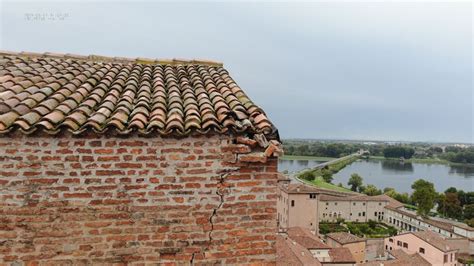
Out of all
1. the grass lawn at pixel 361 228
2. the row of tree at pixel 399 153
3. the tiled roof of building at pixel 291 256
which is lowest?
the grass lawn at pixel 361 228

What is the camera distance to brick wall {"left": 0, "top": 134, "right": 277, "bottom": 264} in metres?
3.29

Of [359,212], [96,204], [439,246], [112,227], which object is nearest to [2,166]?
[96,204]

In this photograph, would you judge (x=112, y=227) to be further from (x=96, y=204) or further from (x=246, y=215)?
(x=246, y=215)

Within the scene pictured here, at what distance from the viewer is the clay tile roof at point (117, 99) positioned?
3430 mm

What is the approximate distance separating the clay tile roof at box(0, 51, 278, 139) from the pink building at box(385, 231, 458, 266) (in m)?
32.5

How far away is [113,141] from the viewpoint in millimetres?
3408

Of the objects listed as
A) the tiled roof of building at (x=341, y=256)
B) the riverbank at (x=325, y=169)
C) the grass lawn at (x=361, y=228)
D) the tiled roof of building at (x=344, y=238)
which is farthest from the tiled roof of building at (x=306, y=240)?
the riverbank at (x=325, y=169)

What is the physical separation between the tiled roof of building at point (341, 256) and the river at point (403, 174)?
44.7m

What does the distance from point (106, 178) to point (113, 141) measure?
1.26ft

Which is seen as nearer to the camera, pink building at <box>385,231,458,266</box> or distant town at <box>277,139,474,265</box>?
distant town at <box>277,139,474,265</box>

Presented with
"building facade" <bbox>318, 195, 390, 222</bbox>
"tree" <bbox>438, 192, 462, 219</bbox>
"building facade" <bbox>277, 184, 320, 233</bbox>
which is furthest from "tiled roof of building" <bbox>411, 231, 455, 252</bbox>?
"tree" <bbox>438, 192, 462, 219</bbox>

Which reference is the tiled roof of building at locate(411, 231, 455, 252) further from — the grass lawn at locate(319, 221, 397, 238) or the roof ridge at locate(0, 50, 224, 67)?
the roof ridge at locate(0, 50, 224, 67)

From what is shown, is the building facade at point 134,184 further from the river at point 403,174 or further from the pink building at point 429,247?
the river at point 403,174

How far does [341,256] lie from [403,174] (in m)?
105
